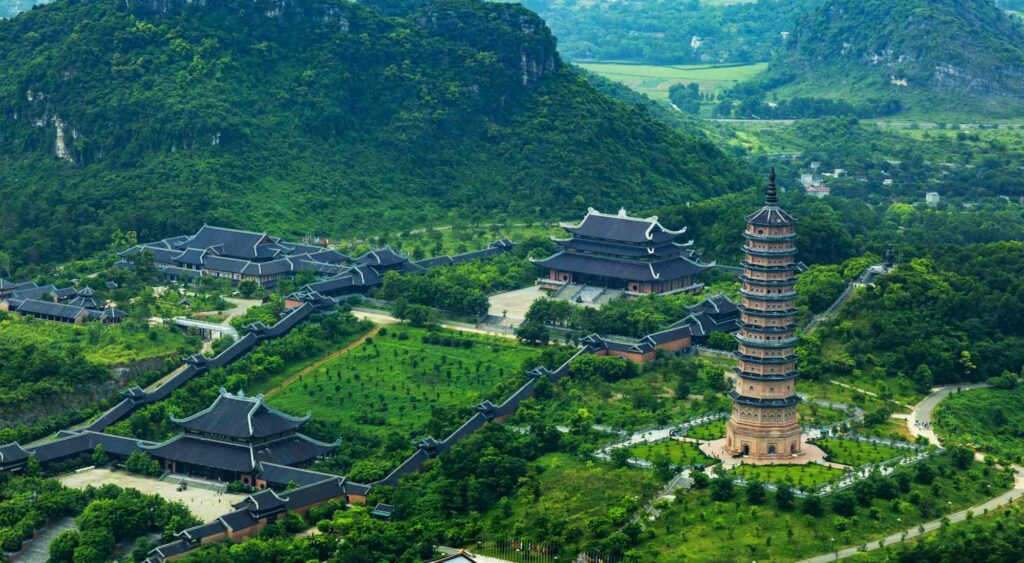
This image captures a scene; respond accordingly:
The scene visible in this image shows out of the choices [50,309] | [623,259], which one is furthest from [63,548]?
[623,259]

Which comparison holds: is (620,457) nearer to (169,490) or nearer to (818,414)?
(818,414)

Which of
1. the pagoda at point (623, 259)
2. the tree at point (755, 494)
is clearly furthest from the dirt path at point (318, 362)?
the tree at point (755, 494)

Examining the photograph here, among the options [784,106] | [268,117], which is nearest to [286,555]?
[268,117]

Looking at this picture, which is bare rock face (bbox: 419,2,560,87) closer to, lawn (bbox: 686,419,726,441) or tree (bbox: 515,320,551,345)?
tree (bbox: 515,320,551,345)

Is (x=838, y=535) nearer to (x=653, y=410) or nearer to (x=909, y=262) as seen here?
(x=653, y=410)

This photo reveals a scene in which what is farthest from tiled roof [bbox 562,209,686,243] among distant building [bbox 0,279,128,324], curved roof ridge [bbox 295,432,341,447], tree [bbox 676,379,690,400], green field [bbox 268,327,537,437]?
curved roof ridge [bbox 295,432,341,447]

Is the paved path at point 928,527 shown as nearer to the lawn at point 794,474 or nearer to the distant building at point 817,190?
the lawn at point 794,474

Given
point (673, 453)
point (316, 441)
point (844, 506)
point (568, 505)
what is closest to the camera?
point (844, 506)
